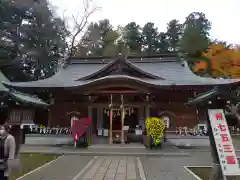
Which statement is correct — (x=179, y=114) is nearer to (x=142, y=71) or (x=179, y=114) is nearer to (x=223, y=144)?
(x=142, y=71)

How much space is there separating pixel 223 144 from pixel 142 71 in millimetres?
11678

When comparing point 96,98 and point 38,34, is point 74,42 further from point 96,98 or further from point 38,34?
point 96,98

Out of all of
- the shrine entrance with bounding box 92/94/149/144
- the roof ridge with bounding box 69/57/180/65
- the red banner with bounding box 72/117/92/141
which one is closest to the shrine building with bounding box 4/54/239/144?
the shrine entrance with bounding box 92/94/149/144

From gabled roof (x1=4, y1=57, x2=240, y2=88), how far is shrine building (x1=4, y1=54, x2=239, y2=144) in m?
0.07

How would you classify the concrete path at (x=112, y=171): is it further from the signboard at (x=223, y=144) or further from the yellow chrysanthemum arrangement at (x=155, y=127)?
the yellow chrysanthemum arrangement at (x=155, y=127)

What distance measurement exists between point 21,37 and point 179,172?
30.0m

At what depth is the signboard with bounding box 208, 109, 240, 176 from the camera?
7.20m

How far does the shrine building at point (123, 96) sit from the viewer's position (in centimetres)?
1694

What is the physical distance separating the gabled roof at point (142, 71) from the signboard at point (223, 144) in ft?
29.2

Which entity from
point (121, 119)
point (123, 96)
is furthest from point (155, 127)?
point (123, 96)

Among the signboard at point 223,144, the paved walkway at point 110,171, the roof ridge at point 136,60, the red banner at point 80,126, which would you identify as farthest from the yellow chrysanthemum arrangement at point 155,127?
the roof ridge at point 136,60

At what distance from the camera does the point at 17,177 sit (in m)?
7.82

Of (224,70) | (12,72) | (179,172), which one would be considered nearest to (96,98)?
(179,172)

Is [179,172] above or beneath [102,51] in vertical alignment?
beneath
